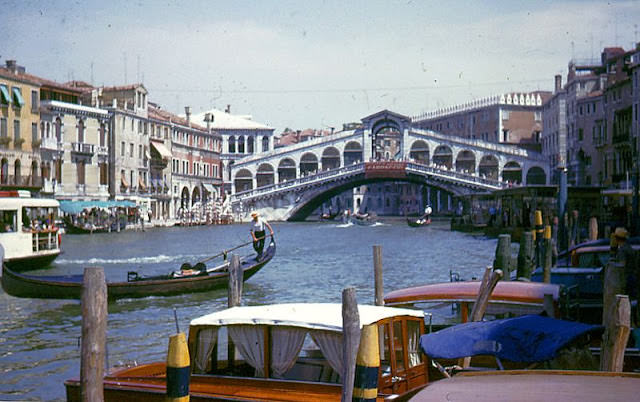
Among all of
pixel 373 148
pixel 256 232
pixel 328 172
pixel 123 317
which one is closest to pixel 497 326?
pixel 123 317

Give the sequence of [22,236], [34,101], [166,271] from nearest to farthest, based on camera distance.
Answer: [22,236]
[166,271]
[34,101]

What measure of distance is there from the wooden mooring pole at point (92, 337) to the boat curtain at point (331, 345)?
975 mm

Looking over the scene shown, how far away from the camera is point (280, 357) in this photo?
3.98 metres

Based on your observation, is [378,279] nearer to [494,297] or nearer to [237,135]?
[494,297]

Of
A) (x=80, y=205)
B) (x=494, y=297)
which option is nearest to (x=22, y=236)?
(x=494, y=297)

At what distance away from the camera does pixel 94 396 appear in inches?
147

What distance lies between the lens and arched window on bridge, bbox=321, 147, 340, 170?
43750 mm

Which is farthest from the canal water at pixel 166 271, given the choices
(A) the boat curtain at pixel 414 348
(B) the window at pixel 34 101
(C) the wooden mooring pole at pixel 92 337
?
(B) the window at pixel 34 101

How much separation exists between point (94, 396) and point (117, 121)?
25.7 metres

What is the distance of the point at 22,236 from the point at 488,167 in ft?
106

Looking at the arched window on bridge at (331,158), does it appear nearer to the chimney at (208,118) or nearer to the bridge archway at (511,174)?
the chimney at (208,118)

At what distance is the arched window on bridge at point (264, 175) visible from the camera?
134 feet

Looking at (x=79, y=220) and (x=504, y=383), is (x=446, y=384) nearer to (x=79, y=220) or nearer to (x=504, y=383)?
(x=504, y=383)

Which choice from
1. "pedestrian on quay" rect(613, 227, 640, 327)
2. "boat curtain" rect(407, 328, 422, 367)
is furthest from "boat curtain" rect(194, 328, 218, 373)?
"pedestrian on quay" rect(613, 227, 640, 327)
